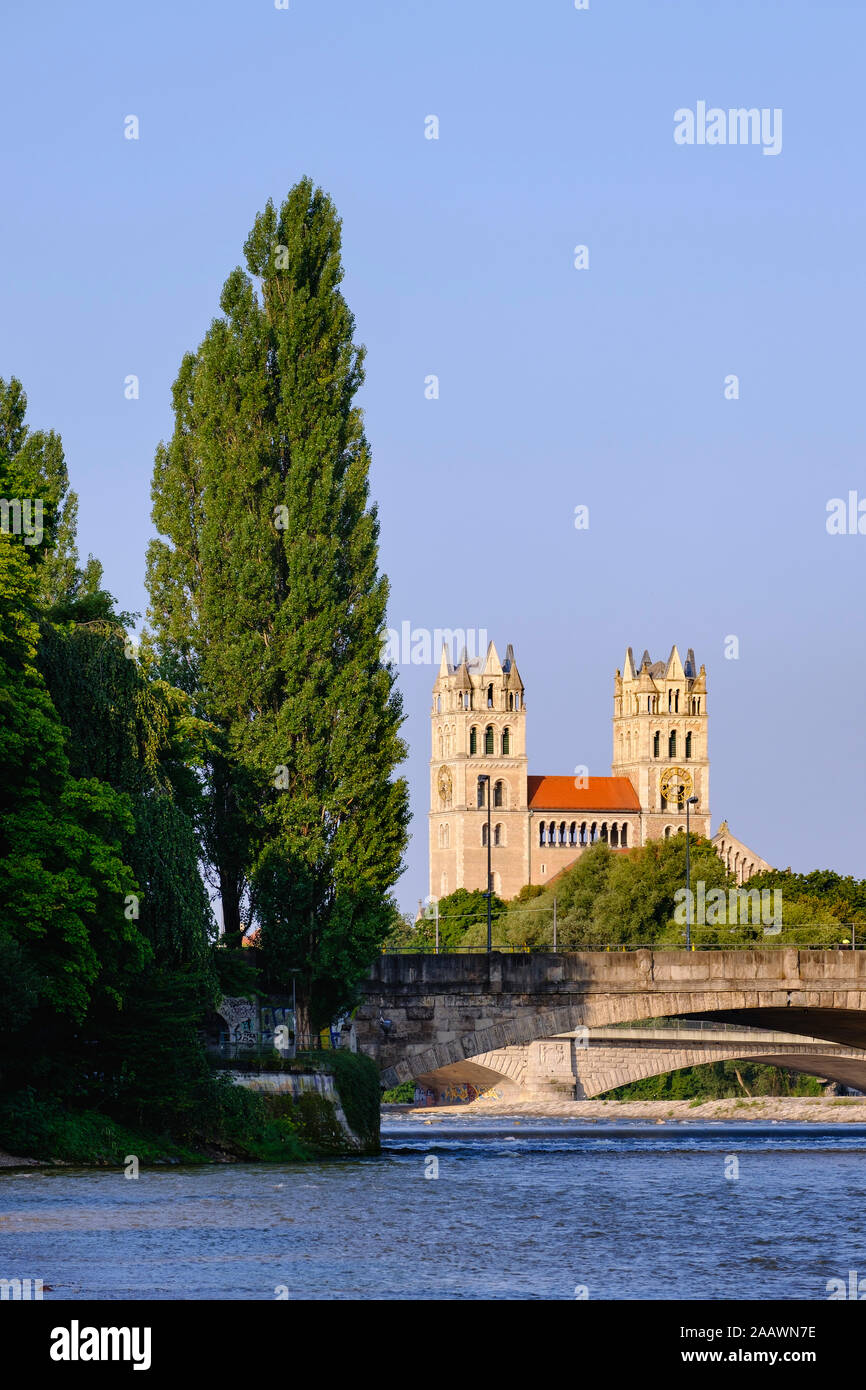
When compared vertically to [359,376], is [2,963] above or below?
below

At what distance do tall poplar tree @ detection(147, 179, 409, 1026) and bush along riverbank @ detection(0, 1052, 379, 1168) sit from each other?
3.01 meters

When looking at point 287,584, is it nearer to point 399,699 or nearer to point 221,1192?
point 399,699

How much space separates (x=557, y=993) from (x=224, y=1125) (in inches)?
648

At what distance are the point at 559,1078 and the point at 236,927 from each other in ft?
276

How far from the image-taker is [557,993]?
55.3m

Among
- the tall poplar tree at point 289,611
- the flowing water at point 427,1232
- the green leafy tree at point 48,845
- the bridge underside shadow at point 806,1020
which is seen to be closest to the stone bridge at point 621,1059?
the bridge underside shadow at point 806,1020

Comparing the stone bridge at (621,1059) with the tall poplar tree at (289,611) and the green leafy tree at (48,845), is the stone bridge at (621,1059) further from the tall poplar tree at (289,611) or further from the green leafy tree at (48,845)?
the green leafy tree at (48,845)

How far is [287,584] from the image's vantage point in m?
50.6

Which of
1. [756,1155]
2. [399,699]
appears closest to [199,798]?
[399,699]

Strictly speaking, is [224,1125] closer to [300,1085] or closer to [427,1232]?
[300,1085]

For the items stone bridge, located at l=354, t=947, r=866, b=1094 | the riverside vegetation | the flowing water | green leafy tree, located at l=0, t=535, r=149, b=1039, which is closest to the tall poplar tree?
the riverside vegetation

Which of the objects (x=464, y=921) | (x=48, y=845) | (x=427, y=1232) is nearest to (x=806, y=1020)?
(x=48, y=845)

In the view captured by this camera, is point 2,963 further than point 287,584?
No

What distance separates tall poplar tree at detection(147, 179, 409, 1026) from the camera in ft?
159
